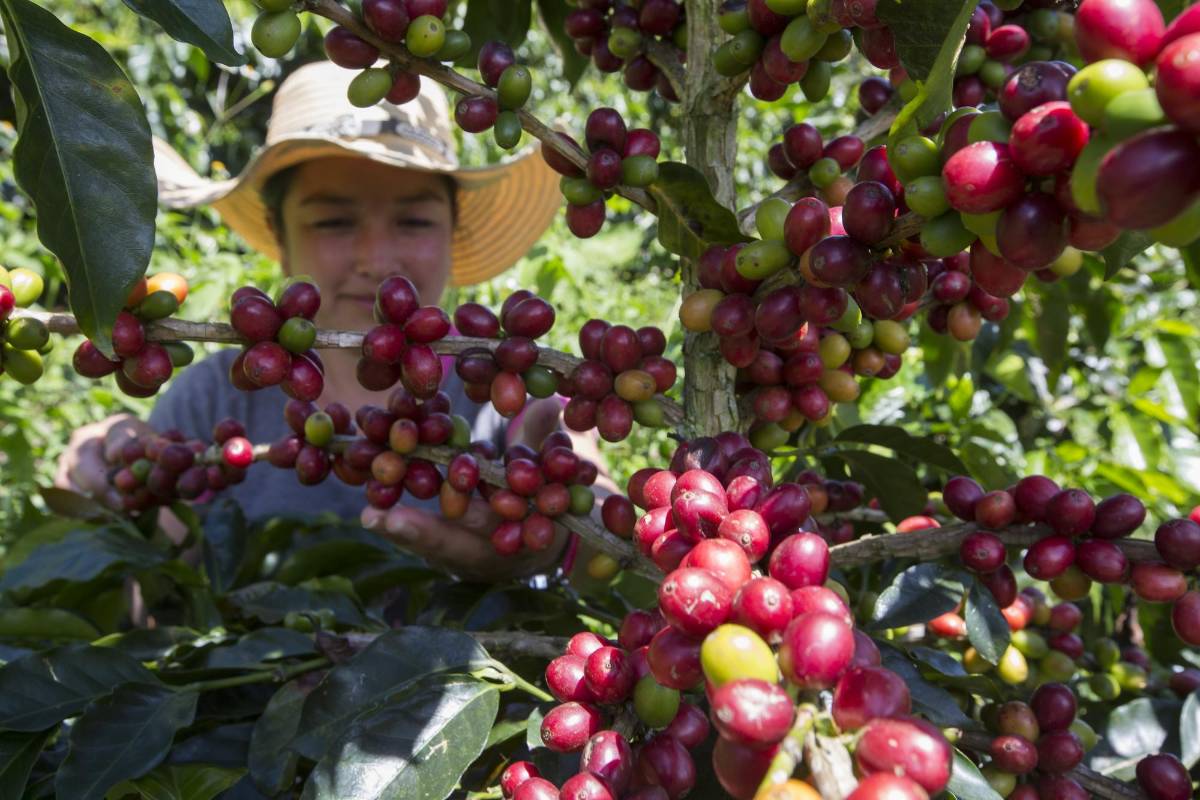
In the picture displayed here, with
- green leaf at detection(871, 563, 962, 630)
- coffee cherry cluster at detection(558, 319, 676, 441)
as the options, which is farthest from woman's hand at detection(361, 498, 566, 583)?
green leaf at detection(871, 563, 962, 630)

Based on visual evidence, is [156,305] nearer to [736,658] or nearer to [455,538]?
[455,538]

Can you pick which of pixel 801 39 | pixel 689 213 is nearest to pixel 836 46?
pixel 801 39

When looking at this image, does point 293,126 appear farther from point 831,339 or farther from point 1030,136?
point 1030,136

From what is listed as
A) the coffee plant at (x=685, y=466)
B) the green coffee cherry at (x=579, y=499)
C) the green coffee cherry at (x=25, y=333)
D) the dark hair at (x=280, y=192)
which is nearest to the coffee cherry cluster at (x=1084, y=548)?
the coffee plant at (x=685, y=466)

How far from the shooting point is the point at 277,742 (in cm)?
85

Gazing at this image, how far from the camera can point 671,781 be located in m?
0.62

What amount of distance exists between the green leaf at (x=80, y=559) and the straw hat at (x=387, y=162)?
828mm

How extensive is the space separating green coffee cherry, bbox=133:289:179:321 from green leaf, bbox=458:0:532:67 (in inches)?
24.4

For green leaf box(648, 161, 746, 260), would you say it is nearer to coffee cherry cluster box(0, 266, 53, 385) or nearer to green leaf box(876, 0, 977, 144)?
green leaf box(876, 0, 977, 144)

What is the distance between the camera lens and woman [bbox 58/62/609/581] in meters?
2.02

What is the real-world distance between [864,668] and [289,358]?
616 millimetres

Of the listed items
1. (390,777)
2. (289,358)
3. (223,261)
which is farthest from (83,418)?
(390,777)

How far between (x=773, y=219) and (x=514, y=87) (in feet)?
0.93

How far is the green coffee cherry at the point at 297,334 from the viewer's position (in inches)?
33.6
